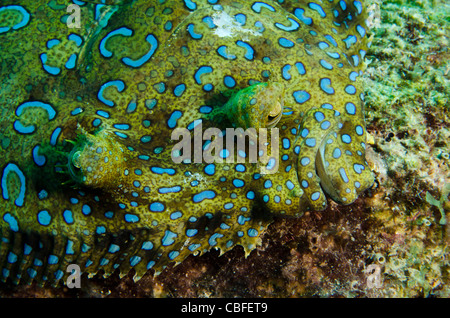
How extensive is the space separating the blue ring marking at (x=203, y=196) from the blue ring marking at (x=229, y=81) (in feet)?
3.88

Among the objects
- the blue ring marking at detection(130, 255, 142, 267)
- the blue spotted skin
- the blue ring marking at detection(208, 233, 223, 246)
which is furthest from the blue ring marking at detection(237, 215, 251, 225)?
the blue ring marking at detection(130, 255, 142, 267)

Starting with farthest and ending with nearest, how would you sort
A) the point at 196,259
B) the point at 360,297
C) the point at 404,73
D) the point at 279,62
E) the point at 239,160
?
the point at 404,73, the point at 196,259, the point at 360,297, the point at 279,62, the point at 239,160

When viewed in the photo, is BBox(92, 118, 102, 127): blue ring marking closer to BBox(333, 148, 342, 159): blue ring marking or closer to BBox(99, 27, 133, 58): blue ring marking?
BBox(99, 27, 133, 58): blue ring marking

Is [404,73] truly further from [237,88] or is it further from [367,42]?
[237,88]

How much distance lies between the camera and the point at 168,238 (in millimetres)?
3252

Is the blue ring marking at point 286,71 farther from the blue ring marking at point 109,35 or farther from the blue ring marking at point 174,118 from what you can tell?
the blue ring marking at point 109,35

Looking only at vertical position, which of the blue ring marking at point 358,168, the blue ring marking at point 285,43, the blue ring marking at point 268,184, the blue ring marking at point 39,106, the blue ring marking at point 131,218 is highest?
the blue ring marking at point 285,43

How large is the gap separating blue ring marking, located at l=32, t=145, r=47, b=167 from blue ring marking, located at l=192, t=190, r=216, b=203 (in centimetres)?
170

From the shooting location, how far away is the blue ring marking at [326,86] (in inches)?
137

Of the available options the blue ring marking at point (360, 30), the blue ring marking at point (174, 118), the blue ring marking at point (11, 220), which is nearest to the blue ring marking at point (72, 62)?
the blue ring marking at point (174, 118)

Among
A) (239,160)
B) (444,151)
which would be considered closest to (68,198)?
(239,160)

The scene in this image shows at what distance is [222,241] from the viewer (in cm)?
351
